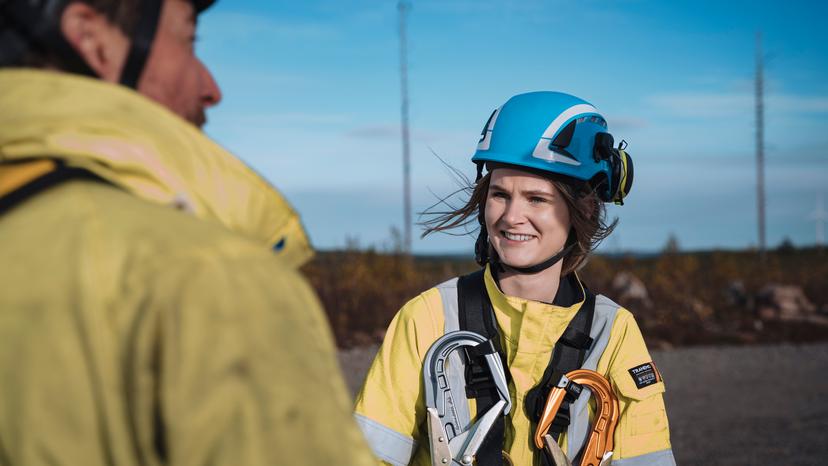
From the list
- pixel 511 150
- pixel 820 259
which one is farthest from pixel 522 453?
pixel 820 259

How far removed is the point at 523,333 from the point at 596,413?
0.42 m

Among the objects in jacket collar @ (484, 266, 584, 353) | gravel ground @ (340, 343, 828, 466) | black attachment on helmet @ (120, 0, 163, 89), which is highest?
black attachment on helmet @ (120, 0, 163, 89)

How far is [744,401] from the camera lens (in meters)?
12.1

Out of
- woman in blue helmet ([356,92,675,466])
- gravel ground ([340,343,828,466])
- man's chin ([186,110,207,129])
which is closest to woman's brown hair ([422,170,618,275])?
woman in blue helmet ([356,92,675,466])

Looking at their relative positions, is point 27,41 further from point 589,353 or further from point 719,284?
point 719,284

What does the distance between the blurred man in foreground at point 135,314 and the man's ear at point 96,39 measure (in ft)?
0.40

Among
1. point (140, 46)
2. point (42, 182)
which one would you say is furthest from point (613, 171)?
point (42, 182)

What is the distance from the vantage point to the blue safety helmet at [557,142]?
3.66 metres

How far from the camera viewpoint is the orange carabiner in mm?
3180

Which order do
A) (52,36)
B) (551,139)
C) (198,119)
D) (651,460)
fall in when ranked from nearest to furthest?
1. (52,36)
2. (198,119)
3. (651,460)
4. (551,139)

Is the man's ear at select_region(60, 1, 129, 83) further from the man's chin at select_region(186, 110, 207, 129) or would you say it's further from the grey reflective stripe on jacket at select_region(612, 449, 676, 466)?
the grey reflective stripe on jacket at select_region(612, 449, 676, 466)

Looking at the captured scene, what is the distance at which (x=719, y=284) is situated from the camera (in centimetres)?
2058

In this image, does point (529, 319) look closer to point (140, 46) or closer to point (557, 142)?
point (557, 142)

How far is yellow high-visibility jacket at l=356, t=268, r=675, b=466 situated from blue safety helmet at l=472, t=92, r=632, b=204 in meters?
0.60
